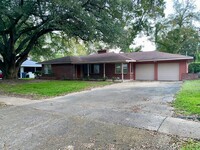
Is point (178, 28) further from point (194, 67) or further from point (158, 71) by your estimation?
point (158, 71)

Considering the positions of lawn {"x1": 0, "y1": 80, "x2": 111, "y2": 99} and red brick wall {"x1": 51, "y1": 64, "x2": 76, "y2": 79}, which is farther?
red brick wall {"x1": 51, "y1": 64, "x2": 76, "y2": 79}

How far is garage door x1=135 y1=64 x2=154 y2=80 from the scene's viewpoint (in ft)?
72.7

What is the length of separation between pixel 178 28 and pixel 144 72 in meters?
16.0

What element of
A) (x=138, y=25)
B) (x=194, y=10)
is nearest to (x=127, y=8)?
(x=138, y=25)

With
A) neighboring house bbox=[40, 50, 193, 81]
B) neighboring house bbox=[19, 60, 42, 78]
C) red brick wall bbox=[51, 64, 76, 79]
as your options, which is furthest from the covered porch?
neighboring house bbox=[19, 60, 42, 78]

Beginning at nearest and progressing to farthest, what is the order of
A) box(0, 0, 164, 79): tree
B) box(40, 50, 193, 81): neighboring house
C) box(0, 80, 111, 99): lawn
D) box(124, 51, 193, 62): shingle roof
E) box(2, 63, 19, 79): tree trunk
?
box(0, 80, 111, 99): lawn, box(0, 0, 164, 79): tree, box(124, 51, 193, 62): shingle roof, box(40, 50, 193, 81): neighboring house, box(2, 63, 19, 79): tree trunk

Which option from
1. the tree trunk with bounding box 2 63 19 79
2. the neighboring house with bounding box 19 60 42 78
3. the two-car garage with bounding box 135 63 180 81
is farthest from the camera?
the neighboring house with bounding box 19 60 42 78

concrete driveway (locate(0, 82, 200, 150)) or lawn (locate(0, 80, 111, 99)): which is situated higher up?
lawn (locate(0, 80, 111, 99))

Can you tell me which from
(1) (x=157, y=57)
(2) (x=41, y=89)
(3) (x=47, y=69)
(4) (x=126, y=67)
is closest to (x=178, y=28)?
(1) (x=157, y=57)

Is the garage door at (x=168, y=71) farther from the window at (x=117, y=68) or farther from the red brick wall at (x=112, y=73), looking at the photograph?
the window at (x=117, y=68)

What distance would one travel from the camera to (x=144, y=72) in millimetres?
22531

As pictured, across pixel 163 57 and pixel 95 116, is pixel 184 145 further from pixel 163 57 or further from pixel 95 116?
pixel 163 57

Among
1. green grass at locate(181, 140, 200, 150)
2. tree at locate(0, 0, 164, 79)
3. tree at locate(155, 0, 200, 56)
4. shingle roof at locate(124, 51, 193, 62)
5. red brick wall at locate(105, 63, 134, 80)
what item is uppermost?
tree at locate(155, 0, 200, 56)

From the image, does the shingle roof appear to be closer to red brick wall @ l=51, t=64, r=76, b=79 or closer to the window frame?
red brick wall @ l=51, t=64, r=76, b=79
